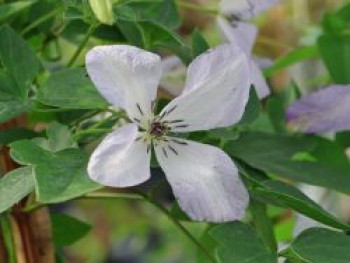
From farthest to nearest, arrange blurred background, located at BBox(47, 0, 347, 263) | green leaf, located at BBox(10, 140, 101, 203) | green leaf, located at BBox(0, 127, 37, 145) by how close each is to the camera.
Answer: blurred background, located at BBox(47, 0, 347, 263) < green leaf, located at BBox(0, 127, 37, 145) < green leaf, located at BBox(10, 140, 101, 203)

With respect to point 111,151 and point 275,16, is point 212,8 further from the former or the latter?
point 275,16

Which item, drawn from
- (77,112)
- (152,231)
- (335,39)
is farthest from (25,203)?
(152,231)

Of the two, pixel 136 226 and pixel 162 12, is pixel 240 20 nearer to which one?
pixel 162 12

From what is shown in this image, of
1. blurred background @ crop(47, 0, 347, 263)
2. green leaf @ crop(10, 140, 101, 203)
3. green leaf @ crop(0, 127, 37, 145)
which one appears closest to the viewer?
green leaf @ crop(10, 140, 101, 203)

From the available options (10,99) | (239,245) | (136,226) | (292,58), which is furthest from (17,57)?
(136,226)

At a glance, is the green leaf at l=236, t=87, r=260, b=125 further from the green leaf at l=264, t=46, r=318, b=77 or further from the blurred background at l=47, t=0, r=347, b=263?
the blurred background at l=47, t=0, r=347, b=263

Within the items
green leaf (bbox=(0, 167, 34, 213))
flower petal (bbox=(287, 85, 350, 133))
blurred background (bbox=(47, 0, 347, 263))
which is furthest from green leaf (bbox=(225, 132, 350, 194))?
blurred background (bbox=(47, 0, 347, 263))
